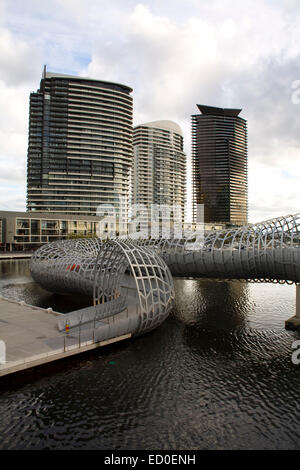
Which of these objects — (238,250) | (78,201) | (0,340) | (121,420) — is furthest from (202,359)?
(78,201)

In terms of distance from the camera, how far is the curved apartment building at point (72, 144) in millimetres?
155375

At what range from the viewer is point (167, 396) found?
1794cm

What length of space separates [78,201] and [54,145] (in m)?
29.0

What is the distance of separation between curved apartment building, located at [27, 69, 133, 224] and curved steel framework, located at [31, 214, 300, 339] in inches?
4685

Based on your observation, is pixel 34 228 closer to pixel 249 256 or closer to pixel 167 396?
pixel 249 256

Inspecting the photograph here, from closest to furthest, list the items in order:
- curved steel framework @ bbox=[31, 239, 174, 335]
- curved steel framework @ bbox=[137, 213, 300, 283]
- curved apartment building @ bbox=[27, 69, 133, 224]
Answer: curved steel framework @ bbox=[31, 239, 174, 335]
curved steel framework @ bbox=[137, 213, 300, 283]
curved apartment building @ bbox=[27, 69, 133, 224]

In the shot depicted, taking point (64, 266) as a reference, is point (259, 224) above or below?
Result: above

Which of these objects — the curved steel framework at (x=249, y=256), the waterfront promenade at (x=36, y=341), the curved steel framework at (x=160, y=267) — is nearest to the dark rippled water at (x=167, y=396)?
the waterfront promenade at (x=36, y=341)

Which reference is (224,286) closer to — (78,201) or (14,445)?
(14,445)

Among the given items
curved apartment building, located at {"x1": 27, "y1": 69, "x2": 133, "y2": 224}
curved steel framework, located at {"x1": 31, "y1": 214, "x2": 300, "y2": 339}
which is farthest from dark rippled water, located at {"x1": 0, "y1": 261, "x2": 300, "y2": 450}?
curved apartment building, located at {"x1": 27, "y1": 69, "x2": 133, "y2": 224}

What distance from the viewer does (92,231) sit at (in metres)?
148

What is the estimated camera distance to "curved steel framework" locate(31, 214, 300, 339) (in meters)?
27.4

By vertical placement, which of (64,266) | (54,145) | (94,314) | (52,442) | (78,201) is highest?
(54,145)

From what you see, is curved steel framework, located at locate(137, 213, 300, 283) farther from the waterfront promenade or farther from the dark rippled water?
the waterfront promenade
